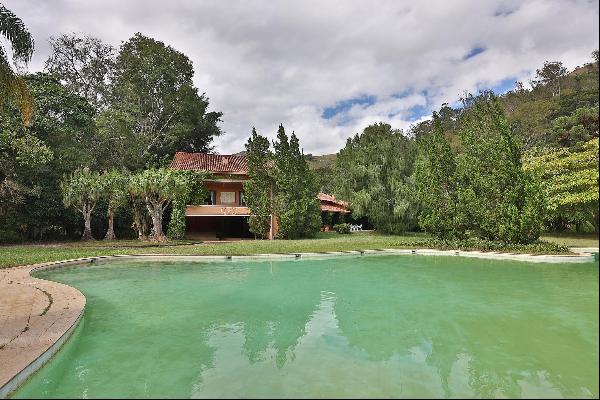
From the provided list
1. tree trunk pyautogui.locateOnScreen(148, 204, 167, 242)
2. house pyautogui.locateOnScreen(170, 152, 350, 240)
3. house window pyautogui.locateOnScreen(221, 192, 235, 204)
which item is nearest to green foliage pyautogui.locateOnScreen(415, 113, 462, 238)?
house pyautogui.locateOnScreen(170, 152, 350, 240)

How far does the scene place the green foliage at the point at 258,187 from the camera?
28.5m

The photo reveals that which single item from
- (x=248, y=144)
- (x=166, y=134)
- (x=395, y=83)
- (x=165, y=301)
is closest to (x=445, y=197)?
(x=395, y=83)

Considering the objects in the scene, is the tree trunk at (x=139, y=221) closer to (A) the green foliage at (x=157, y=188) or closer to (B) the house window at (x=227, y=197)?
(A) the green foliage at (x=157, y=188)

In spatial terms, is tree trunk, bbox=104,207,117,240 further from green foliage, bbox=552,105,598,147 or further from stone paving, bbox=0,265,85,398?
green foliage, bbox=552,105,598,147

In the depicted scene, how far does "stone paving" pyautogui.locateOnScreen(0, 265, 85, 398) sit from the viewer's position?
215 inches

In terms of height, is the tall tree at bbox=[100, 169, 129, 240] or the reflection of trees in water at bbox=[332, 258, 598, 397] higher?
the tall tree at bbox=[100, 169, 129, 240]

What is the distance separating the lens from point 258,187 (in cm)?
2875

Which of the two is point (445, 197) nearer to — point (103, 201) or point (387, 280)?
point (387, 280)

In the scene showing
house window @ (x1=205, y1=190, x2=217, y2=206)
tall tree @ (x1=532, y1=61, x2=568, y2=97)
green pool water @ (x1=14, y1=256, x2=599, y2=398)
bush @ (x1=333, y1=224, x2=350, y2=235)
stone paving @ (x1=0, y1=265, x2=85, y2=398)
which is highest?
tall tree @ (x1=532, y1=61, x2=568, y2=97)

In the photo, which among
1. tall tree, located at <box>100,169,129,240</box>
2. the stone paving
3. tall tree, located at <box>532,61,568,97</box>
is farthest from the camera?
tall tree, located at <box>532,61,568,97</box>

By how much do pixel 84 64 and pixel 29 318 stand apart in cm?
3822

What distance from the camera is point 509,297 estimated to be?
32.5 feet

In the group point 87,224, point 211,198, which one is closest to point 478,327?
point 211,198

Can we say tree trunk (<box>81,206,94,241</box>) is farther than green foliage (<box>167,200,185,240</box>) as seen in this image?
No
